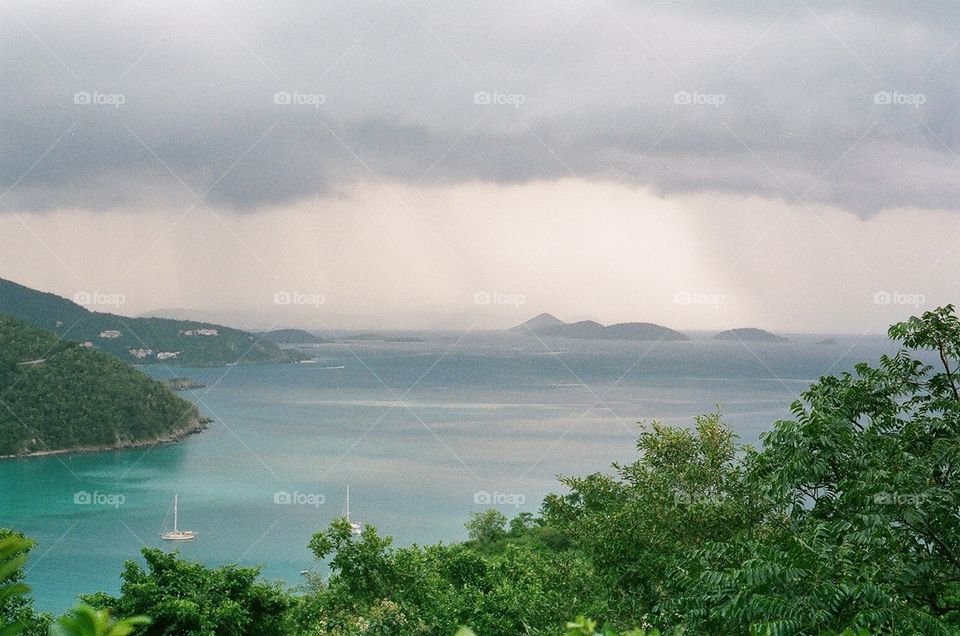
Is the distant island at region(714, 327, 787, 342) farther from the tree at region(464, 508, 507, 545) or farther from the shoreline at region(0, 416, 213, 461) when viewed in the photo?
the tree at region(464, 508, 507, 545)

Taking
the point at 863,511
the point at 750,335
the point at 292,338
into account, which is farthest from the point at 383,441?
the point at 863,511

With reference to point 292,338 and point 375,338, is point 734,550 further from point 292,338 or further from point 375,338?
point 292,338

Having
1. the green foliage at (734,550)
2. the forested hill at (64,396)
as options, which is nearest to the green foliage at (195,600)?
the green foliage at (734,550)

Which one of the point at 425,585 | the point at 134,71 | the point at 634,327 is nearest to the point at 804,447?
the point at 425,585

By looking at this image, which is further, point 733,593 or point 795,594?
point 733,593

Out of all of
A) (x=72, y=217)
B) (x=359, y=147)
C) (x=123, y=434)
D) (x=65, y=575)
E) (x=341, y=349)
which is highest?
(x=359, y=147)

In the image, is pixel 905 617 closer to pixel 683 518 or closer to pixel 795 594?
pixel 795 594

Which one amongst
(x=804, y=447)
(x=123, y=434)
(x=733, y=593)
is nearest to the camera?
(x=733, y=593)
